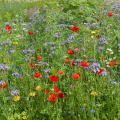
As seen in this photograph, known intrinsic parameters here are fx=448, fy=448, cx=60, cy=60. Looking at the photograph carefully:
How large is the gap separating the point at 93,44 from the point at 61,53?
658 millimetres

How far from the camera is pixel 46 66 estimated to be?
551cm

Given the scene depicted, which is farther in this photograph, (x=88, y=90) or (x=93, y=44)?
(x=93, y=44)

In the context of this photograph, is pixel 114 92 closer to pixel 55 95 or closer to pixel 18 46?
pixel 55 95

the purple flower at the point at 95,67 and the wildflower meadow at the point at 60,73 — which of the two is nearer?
the wildflower meadow at the point at 60,73

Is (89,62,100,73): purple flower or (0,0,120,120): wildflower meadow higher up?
(89,62,100,73): purple flower

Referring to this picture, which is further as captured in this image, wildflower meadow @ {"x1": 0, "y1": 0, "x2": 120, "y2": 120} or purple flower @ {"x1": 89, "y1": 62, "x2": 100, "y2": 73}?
purple flower @ {"x1": 89, "y1": 62, "x2": 100, "y2": 73}

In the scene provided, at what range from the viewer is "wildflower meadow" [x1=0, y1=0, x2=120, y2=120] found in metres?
4.48

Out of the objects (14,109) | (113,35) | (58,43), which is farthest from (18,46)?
(14,109)

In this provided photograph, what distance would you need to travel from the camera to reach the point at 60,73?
456 cm

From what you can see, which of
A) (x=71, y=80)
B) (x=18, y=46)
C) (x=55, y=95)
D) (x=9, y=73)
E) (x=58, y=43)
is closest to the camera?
(x=55, y=95)

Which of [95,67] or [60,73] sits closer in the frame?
[60,73]

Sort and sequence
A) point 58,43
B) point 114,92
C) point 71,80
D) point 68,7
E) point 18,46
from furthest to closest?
point 68,7, point 18,46, point 58,43, point 71,80, point 114,92

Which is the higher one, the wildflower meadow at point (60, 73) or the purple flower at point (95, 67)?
the purple flower at point (95, 67)

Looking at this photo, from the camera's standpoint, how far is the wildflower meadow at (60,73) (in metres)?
4.48
